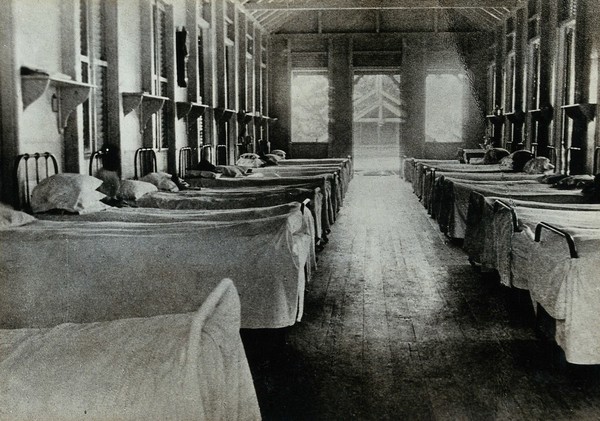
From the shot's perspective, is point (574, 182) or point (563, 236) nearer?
point (563, 236)

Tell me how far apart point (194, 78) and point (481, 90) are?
9.02 m

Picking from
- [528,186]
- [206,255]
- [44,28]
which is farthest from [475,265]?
[44,28]

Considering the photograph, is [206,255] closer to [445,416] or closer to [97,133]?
[445,416]

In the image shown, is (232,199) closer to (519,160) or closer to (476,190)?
(476,190)

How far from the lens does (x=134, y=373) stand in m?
1.74

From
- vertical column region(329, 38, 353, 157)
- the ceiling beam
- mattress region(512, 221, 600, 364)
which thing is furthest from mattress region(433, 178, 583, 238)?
vertical column region(329, 38, 353, 157)

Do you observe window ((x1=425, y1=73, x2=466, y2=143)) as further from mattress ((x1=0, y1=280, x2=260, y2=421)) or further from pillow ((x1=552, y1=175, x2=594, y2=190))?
mattress ((x1=0, y1=280, x2=260, y2=421))

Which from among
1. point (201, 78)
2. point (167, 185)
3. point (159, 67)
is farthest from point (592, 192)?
point (201, 78)

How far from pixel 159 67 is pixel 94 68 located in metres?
1.97

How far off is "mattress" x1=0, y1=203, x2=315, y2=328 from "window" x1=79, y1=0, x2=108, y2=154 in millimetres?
2587

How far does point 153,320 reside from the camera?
2.05 meters

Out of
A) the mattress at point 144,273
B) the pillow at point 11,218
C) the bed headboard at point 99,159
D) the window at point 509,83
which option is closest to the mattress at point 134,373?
the mattress at point 144,273

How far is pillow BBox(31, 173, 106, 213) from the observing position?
480 centimetres

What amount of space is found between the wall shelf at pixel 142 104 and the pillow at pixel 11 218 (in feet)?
9.02
